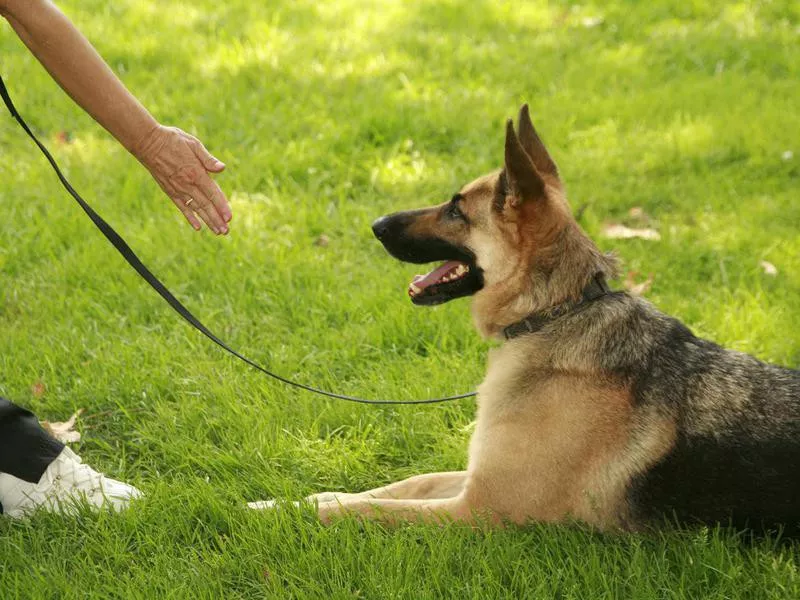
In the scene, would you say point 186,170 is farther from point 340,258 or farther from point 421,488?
point 340,258

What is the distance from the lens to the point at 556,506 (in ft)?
10.9

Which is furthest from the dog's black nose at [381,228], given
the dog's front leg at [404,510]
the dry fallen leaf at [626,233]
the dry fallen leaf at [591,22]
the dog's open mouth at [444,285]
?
the dry fallen leaf at [591,22]

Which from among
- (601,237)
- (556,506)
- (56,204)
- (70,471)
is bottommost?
(601,237)

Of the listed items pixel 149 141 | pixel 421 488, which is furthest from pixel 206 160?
pixel 421 488

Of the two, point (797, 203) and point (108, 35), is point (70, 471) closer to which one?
point (797, 203)

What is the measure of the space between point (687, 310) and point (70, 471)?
3.27m

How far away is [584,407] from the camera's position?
3.33m

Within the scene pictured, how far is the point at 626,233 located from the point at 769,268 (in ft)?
2.89

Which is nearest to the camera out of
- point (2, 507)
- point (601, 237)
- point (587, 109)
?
point (2, 507)

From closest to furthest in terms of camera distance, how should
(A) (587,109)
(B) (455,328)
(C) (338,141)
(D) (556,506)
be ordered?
(D) (556,506) < (B) (455,328) < (C) (338,141) < (A) (587,109)

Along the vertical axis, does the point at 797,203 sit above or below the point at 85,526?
below

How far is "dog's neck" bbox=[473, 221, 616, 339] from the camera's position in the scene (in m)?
3.49

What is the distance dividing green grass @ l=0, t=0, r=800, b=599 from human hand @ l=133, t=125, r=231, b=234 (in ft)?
3.14

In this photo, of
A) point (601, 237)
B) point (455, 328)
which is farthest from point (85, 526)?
point (601, 237)
